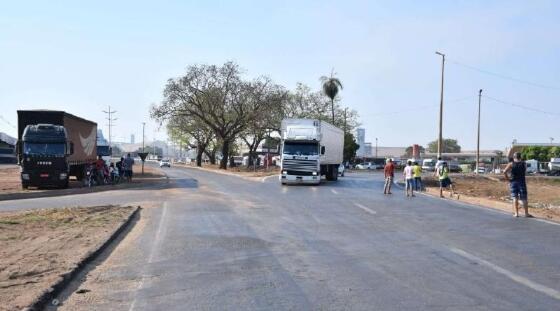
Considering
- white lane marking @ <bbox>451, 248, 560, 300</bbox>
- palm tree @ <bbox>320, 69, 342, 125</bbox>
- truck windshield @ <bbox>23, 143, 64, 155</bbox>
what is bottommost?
white lane marking @ <bbox>451, 248, 560, 300</bbox>

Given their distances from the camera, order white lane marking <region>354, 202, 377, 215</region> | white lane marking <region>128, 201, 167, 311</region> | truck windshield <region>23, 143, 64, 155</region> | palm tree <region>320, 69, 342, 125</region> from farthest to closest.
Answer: palm tree <region>320, 69, 342, 125</region>, truck windshield <region>23, 143, 64, 155</region>, white lane marking <region>354, 202, 377, 215</region>, white lane marking <region>128, 201, 167, 311</region>

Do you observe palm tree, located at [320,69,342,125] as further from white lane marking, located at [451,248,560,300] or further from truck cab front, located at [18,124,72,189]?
white lane marking, located at [451,248,560,300]

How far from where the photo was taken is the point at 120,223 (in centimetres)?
1534

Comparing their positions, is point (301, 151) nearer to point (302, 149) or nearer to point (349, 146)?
point (302, 149)

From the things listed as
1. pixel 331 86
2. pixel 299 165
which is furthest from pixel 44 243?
pixel 331 86

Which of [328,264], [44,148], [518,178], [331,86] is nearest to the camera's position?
[328,264]

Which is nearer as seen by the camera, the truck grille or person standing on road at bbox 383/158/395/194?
person standing on road at bbox 383/158/395/194

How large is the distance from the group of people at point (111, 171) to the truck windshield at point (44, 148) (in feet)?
12.2

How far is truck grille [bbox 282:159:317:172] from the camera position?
121 feet

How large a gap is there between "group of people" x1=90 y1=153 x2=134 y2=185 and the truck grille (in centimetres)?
1006

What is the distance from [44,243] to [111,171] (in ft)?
89.3

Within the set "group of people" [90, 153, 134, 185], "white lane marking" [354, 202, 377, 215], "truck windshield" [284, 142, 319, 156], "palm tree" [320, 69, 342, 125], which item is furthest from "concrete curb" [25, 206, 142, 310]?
"palm tree" [320, 69, 342, 125]

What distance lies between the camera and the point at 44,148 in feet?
106

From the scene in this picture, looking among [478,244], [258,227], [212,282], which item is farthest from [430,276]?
[258,227]
